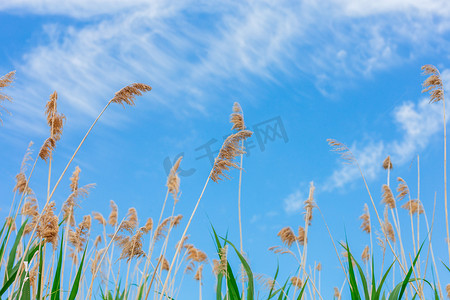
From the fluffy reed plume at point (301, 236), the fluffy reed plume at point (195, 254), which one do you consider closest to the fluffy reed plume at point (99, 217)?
the fluffy reed plume at point (195, 254)

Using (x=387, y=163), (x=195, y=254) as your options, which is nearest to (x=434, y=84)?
(x=387, y=163)

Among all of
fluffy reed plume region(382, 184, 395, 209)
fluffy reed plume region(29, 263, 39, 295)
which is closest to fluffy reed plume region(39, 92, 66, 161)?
fluffy reed plume region(29, 263, 39, 295)

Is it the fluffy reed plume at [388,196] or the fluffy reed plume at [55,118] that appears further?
the fluffy reed plume at [388,196]

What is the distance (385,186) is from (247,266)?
111 inches

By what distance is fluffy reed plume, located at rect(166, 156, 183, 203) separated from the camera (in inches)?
130

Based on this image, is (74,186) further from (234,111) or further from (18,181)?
(234,111)

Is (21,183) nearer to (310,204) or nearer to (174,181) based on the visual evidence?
(174,181)

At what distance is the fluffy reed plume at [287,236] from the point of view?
494 cm

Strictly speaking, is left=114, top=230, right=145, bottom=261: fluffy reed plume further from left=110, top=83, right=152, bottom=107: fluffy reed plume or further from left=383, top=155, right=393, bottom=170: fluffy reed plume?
left=383, top=155, right=393, bottom=170: fluffy reed plume

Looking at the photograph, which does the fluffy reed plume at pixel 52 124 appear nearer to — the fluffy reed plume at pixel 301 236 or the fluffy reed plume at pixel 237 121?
the fluffy reed plume at pixel 237 121

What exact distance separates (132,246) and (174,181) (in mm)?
1006

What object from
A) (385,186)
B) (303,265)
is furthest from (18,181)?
(385,186)

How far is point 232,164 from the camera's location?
10.9ft

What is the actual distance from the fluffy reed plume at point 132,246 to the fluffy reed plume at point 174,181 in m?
0.73
